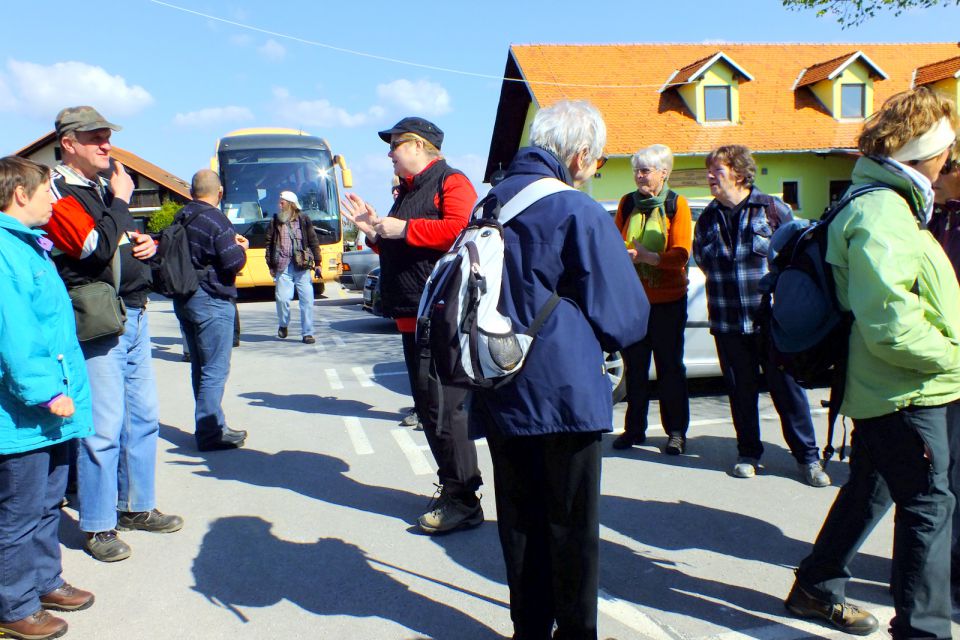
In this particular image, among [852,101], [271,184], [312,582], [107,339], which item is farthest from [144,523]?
[852,101]

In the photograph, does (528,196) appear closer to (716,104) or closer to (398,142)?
(398,142)

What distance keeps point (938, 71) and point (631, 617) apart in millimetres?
30756

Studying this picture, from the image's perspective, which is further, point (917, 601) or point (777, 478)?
point (777, 478)

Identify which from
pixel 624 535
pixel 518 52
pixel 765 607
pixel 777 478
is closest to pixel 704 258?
pixel 777 478

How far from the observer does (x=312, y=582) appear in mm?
3471

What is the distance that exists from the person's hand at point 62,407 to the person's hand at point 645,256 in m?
3.14

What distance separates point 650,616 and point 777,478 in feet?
6.23

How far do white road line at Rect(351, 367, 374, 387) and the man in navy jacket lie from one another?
17.7ft

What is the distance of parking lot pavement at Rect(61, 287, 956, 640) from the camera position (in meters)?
3.10

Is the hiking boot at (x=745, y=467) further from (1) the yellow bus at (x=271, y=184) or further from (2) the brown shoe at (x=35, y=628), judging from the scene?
(1) the yellow bus at (x=271, y=184)

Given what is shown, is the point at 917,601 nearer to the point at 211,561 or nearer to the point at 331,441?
the point at 211,561

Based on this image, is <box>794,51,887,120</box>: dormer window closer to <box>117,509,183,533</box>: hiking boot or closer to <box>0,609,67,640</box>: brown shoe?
<box>117,509,183,533</box>: hiking boot

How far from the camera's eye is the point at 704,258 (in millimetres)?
4703

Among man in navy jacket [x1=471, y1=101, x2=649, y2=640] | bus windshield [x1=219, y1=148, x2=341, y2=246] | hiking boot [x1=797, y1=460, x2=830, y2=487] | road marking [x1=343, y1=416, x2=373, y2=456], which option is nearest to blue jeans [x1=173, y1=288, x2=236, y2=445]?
road marking [x1=343, y1=416, x2=373, y2=456]
